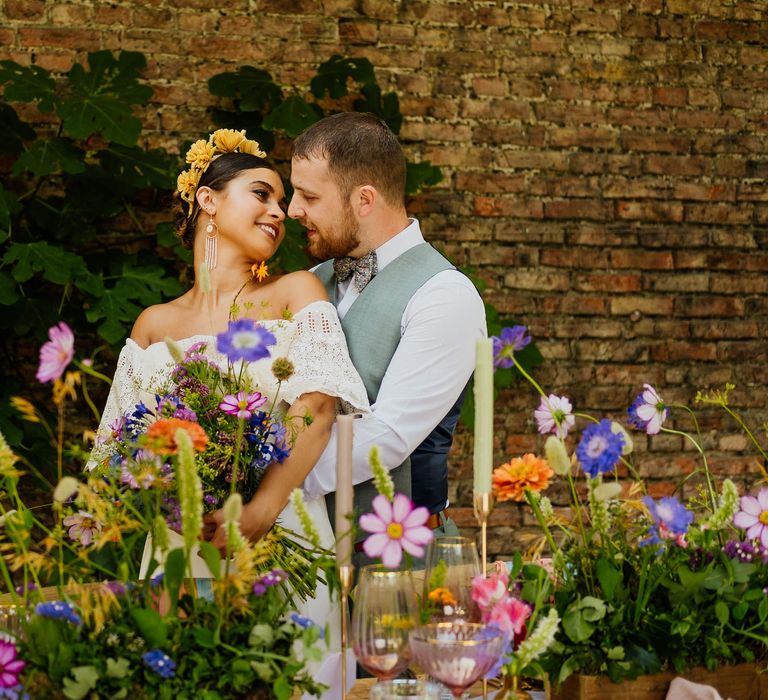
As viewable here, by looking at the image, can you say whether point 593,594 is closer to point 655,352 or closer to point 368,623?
point 368,623

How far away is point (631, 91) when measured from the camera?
3.50m

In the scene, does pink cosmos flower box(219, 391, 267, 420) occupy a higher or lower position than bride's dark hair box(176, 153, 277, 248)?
lower

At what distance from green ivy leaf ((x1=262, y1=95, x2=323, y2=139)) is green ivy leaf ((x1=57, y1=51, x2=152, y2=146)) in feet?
1.19

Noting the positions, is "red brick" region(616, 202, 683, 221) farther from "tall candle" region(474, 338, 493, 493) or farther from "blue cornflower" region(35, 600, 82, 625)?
"blue cornflower" region(35, 600, 82, 625)

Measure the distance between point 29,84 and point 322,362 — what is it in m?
1.58

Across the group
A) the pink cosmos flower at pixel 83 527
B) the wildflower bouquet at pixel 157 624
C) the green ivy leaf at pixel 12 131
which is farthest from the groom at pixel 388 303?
the green ivy leaf at pixel 12 131

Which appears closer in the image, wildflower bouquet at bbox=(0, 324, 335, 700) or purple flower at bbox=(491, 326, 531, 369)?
wildflower bouquet at bbox=(0, 324, 335, 700)

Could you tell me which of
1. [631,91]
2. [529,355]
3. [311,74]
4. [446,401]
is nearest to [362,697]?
[446,401]

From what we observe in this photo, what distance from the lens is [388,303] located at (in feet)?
6.64

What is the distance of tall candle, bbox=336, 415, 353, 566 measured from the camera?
1036 mm

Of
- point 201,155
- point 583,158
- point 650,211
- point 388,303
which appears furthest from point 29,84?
point 650,211

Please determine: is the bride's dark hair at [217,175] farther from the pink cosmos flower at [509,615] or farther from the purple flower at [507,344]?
the pink cosmos flower at [509,615]

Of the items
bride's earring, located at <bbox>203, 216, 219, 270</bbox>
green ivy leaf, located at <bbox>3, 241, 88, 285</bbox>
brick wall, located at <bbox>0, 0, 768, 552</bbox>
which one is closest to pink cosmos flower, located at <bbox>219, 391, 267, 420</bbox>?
bride's earring, located at <bbox>203, 216, 219, 270</bbox>

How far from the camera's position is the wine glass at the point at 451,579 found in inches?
42.7
